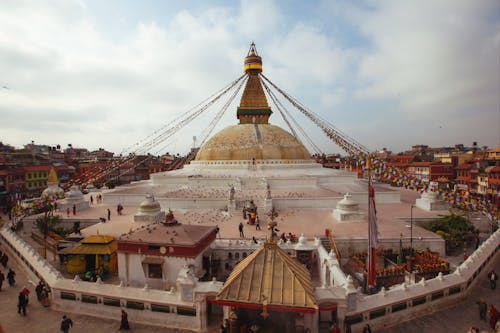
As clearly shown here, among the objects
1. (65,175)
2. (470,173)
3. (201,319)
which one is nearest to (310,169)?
(201,319)

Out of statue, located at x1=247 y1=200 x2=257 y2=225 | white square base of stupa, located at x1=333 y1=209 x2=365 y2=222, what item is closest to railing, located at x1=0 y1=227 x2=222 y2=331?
statue, located at x1=247 y1=200 x2=257 y2=225

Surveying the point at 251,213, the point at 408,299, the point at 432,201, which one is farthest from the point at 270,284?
the point at 432,201

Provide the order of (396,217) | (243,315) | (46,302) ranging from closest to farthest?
(243,315)
(46,302)
(396,217)

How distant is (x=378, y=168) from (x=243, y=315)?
11518mm

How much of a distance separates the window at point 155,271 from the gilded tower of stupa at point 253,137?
1507 cm

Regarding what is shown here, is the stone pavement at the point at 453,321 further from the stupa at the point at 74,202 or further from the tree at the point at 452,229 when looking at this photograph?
the stupa at the point at 74,202

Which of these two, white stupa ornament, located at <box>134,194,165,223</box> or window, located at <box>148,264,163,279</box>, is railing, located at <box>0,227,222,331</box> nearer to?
window, located at <box>148,264,163,279</box>

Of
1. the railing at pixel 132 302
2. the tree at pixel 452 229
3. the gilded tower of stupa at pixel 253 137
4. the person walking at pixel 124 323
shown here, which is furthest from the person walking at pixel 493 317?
the gilded tower of stupa at pixel 253 137

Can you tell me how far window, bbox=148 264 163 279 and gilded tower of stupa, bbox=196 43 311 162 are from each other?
15072 millimetres

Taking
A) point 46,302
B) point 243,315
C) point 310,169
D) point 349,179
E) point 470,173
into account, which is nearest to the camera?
point 243,315

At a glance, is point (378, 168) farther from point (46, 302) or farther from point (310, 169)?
Answer: point (46, 302)

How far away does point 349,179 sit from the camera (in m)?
20.8

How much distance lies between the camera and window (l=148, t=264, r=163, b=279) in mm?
8016

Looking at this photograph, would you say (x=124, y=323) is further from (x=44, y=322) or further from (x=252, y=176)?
(x=252, y=176)
